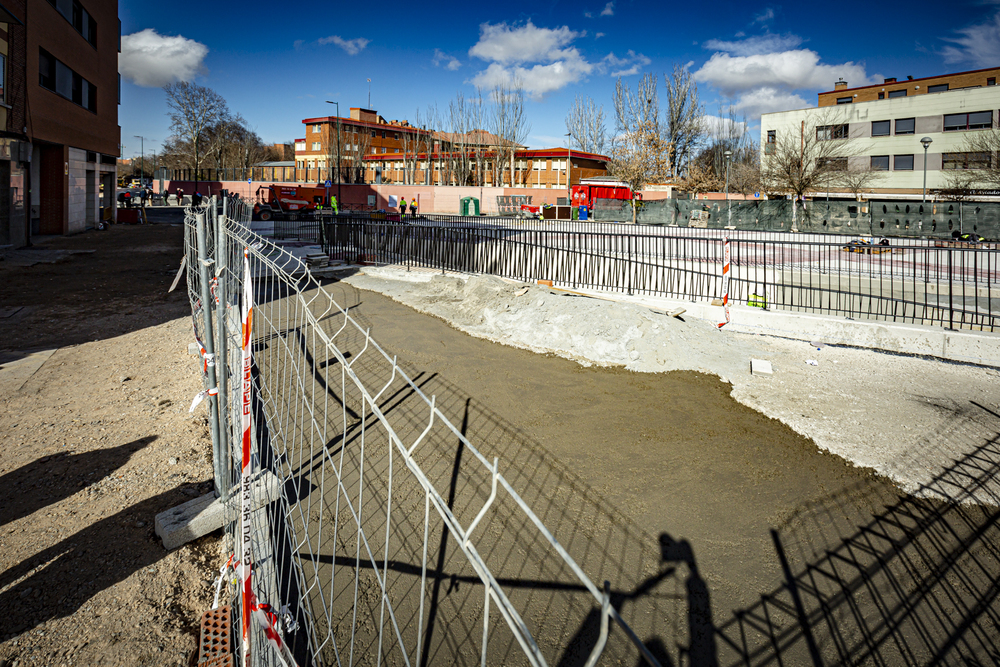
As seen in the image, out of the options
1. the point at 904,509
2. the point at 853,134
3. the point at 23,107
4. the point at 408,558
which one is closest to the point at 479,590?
the point at 408,558

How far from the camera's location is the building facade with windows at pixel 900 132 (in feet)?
154

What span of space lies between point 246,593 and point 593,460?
12.4ft

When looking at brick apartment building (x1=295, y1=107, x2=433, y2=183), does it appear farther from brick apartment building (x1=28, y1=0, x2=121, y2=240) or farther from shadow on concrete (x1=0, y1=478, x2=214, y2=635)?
shadow on concrete (x1=0, y1=478, x2=214, y2=635)

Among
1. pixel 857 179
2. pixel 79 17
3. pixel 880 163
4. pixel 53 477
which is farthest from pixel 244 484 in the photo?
pixel 880 163

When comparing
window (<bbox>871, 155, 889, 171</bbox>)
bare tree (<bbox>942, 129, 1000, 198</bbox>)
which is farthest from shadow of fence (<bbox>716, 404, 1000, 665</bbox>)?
window (<bbox>871, 155, 889, 171</bbox>)

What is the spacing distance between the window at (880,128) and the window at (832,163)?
493 centimetres

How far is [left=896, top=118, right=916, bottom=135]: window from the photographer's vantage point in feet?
164

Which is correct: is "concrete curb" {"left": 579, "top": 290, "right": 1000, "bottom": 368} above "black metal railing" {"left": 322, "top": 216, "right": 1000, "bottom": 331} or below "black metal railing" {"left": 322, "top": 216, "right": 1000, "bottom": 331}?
below

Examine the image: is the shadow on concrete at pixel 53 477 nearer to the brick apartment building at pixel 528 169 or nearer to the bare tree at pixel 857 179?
the bare tree at pixel 857 179

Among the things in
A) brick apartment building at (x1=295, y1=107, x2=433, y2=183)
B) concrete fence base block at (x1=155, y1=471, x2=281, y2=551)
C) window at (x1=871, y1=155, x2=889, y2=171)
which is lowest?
concrete fence base block at (x1=155, y1=471, x2=281, y2=551)

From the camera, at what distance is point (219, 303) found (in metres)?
3.69

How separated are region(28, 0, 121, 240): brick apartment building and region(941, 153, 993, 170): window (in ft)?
166

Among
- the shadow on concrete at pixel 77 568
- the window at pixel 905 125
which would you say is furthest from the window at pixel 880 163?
the shadow on concrete at pixel 77 568

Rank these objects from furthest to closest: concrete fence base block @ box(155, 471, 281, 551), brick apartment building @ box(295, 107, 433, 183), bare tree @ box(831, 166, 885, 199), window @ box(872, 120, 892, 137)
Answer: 1. brick apartment building @ box(295, 107, 433, 183)
2. window @ box(872, 120, 892, 137)
3. bare tree @ box(831, 166, 885, 199)
4. concrete fence base block @ box(155, 471, 281, 551)
